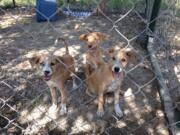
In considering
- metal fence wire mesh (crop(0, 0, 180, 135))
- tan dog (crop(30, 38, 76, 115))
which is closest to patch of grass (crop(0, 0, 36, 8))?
metal fence wire mesh (crop(0, 0, 180, 135))

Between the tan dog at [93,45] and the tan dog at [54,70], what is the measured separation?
22 cm

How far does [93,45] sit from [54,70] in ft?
1.54

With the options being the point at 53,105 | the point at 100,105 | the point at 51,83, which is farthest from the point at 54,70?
the point at 100,105

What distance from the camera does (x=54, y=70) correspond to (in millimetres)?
2742

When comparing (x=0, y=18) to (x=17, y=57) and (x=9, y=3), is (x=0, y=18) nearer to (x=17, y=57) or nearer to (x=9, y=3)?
(x=9, y=3)

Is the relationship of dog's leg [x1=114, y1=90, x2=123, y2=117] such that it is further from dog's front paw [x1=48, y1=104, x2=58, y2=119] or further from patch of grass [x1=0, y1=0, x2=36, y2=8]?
patch of grass [x1=0, y1=0, x2=36, y2=8]

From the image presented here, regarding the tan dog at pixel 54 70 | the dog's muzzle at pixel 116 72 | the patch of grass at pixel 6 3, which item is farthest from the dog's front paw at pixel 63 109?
the patch of grass at pixel 6 3

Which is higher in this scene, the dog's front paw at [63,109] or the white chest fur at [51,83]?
the white chest fur at [51,83]

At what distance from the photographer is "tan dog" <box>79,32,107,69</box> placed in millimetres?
3014

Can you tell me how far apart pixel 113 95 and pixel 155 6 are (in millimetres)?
1072

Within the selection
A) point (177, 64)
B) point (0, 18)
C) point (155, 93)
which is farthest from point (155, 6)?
point (0, 18)

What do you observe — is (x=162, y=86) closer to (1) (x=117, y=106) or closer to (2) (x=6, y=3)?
(1) (x=117, y=106)

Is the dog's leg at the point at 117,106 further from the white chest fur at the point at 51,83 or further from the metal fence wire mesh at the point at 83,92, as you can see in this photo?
the white chest fur at the point at 51,83

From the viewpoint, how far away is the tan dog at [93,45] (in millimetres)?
3014
